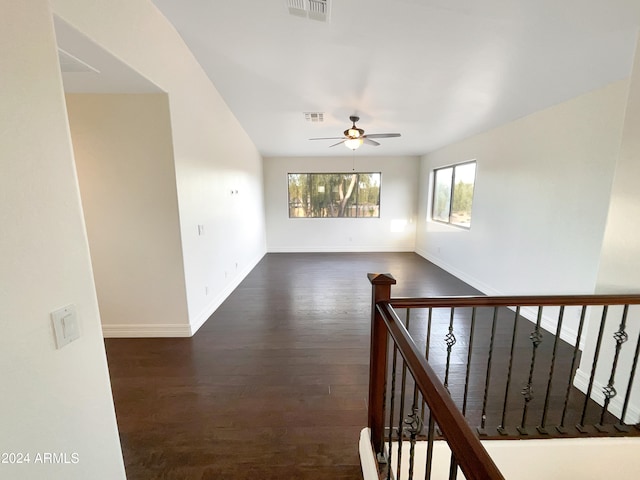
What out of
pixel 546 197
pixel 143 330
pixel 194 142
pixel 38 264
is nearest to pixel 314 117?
pixel 194 142

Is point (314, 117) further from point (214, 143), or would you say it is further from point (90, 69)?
point (90, 69)

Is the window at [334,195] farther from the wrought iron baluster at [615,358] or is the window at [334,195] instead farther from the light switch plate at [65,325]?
the light switch plate at [65,325]

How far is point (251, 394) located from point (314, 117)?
11.9ft

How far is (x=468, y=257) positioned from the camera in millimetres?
4707

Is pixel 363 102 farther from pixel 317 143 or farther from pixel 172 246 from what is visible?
pixel 172 246

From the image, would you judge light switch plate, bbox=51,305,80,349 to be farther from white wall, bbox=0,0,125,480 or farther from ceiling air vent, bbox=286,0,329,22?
ceiling air vent, bbox=286,0,329,22

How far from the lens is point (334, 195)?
→ 23.7 feet

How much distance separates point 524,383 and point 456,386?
578mm

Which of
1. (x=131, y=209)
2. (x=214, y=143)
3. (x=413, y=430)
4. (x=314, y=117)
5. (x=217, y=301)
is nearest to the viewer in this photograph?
(x=413, y=430)

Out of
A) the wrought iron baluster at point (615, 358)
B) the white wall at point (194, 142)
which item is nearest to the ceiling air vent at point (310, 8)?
the white wall at point (194, 142)

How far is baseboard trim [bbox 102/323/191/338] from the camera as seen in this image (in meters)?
2.79

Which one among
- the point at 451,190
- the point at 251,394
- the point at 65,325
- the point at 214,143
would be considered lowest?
the point at 251,394

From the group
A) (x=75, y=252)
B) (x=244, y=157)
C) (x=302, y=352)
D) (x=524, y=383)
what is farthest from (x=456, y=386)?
(x=244, y=157)

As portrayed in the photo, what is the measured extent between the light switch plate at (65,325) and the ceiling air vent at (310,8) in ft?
7.16
